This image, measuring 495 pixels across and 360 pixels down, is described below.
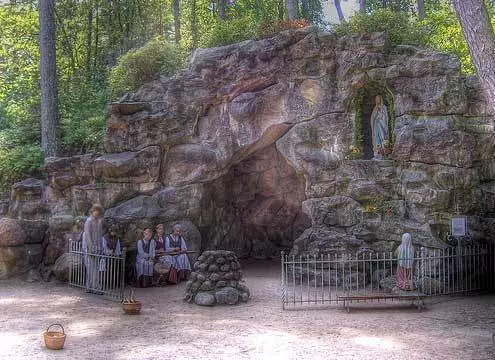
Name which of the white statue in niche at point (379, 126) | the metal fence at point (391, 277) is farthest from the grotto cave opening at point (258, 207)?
the metal fence at point (391, 277)

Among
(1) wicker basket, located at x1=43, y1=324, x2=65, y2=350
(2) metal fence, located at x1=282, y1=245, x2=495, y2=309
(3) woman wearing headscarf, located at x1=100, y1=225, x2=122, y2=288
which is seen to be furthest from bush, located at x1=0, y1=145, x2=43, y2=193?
(1) wicker basket, located at x1=43, y1=324, x2=65, y2=350

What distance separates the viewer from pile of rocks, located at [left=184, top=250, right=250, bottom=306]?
34.7 feet

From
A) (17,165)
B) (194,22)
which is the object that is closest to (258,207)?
(17,165)

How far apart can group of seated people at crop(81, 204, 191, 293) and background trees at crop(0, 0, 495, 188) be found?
15.3 feet

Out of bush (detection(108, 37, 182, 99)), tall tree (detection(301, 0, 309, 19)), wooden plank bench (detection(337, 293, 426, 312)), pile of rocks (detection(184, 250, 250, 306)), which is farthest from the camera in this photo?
tall tree (detection(301, 0, 309, 19))

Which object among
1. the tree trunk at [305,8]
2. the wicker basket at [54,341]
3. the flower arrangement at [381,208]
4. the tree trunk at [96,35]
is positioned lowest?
the wicker basket at [54,341]

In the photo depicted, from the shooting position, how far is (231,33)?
15.1m

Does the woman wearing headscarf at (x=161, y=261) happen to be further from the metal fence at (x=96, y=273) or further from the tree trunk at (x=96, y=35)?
the tree trunk at (x=96, y=35)

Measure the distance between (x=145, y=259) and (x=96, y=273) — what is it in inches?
53.3

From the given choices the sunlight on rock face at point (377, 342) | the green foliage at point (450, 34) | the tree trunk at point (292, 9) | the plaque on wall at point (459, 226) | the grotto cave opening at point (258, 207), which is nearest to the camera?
the sunlight on rock face at point (377, 342)

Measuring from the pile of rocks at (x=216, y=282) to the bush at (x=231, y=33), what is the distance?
22.9 ft

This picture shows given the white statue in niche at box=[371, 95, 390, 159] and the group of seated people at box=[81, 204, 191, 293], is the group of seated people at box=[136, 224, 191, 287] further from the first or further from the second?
the white statue in niche at box=[371, 95, 390, 159]

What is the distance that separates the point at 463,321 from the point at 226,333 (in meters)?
4.26

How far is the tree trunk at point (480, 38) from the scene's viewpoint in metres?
7.41
